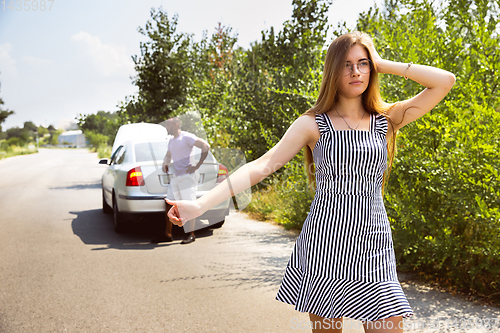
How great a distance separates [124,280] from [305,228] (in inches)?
142

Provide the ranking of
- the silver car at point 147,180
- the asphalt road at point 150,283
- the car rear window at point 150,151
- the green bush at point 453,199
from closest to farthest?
1. the asphalt road at point 150,283
2. the green bush at point 453,199
3. the silver car at point 147,180
4. the car rear window at point 150,151

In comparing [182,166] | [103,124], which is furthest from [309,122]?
[103,124]

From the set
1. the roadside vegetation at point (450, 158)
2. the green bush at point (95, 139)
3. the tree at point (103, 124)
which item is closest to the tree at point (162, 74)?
the tree at point (103, 124)

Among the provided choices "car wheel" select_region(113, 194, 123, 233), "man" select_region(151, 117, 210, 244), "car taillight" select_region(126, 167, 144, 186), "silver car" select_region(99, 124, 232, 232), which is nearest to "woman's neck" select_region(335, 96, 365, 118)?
"man" select_region(151, 117, 210, 244)

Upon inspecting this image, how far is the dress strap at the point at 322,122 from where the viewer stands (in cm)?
205

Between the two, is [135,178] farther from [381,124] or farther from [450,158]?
[381,124]

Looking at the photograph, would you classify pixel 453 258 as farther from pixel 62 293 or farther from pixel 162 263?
pixel 62 293

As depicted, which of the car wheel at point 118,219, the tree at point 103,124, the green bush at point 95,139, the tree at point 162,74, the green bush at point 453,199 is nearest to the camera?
the green bush at point 453,199

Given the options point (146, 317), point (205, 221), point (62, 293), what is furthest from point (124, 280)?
point (205, 221)

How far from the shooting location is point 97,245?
6.86m

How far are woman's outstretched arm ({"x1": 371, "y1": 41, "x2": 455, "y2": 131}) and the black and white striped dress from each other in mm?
262

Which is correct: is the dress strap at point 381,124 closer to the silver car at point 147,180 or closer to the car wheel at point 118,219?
the silver car at point 147,180

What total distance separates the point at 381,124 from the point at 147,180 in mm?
5658

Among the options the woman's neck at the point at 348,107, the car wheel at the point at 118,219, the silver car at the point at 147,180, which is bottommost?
the car wheel at the point at 118,219
